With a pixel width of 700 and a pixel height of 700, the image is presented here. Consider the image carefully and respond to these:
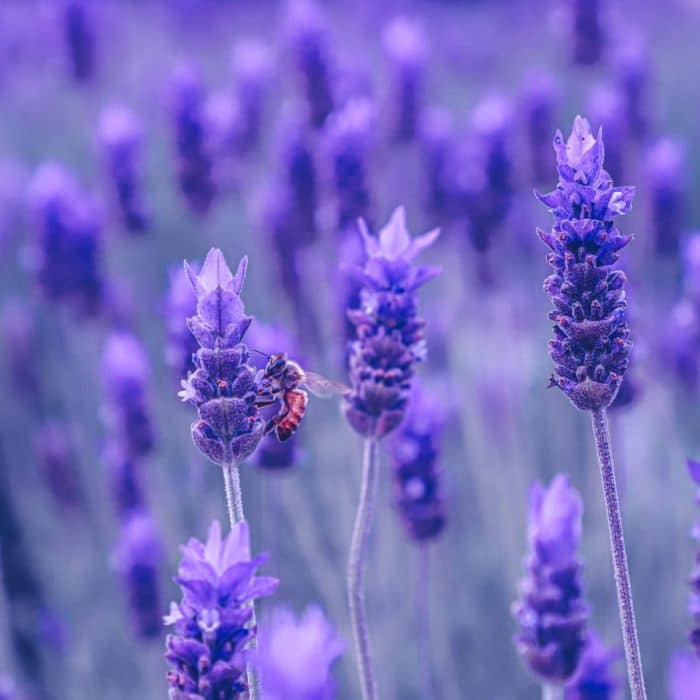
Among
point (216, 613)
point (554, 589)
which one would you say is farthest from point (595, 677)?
point (216, 613)

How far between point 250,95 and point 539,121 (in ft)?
4.12

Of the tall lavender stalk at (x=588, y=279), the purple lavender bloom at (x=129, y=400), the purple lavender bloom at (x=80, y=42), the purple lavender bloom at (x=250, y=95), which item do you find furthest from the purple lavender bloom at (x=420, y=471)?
the purple lavender bloom at (x=80, y=42)

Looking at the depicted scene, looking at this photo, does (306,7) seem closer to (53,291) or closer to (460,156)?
(460,156)

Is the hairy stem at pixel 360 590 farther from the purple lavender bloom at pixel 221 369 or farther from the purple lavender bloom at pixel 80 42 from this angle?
the purple lavender bloom at pixel 80 42

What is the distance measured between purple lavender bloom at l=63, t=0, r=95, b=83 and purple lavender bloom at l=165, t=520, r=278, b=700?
3.57 meters

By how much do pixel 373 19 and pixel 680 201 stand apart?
5.79 meters

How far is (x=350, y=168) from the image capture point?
10.8ft

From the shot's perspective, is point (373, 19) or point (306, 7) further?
point (373, 19)

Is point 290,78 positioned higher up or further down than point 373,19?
further down

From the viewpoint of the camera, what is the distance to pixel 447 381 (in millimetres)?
4348

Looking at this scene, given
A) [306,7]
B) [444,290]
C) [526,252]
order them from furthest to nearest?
[444,290]
[526,252]
[306,7]

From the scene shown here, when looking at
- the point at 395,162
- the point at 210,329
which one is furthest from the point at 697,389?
the point at 210,329

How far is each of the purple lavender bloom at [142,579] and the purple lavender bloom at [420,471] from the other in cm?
73

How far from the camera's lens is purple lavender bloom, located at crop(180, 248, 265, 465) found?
1.51m
